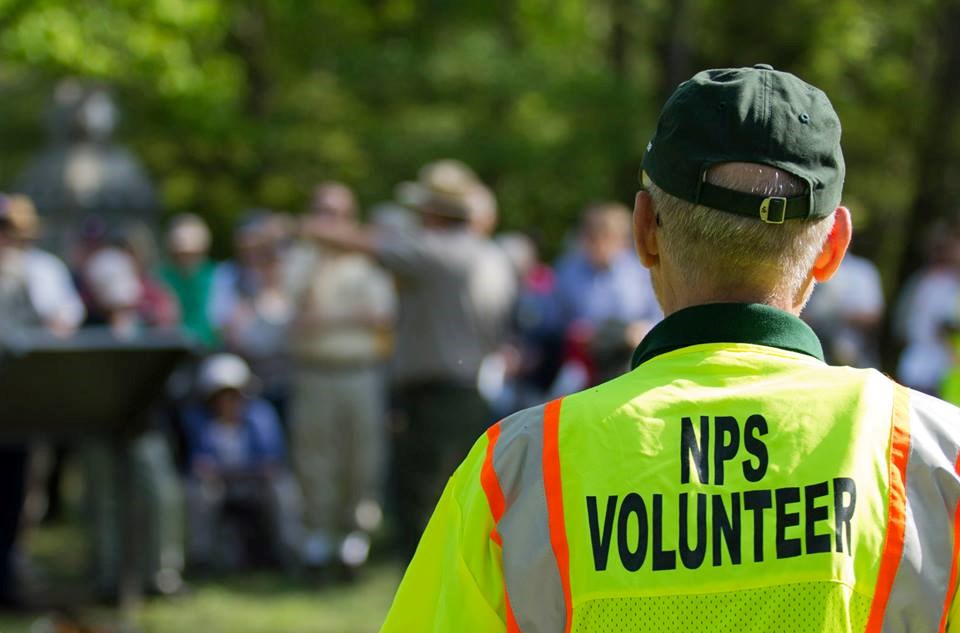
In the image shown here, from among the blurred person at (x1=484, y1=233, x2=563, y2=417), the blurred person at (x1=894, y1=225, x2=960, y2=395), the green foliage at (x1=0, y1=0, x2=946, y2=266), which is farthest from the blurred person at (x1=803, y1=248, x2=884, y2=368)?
the green foliage at (x1=0, y1=0, x2=946, y2=266)

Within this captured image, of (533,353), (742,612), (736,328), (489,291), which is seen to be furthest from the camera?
(533,353)

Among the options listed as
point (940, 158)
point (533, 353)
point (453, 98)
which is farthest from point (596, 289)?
point (453, 98)

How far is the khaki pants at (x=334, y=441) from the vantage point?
841cm

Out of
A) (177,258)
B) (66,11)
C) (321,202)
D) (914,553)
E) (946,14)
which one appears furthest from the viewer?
(946,14)

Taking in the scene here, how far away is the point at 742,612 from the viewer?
184 centimetres

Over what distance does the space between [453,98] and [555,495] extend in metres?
17.5

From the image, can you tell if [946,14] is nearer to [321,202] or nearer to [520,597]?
[321,202]

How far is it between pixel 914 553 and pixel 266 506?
6.96 meters

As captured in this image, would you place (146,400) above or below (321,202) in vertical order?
below

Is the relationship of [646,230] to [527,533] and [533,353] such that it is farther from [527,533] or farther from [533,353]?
[533,353]

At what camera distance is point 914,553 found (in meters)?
1.84

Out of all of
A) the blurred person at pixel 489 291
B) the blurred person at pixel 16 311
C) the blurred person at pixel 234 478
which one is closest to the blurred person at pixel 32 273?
the blurred person at pixel 16 311

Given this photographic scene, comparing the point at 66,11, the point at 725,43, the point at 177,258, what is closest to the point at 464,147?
the point at 725,43

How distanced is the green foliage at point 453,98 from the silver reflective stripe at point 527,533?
50.0 ft
